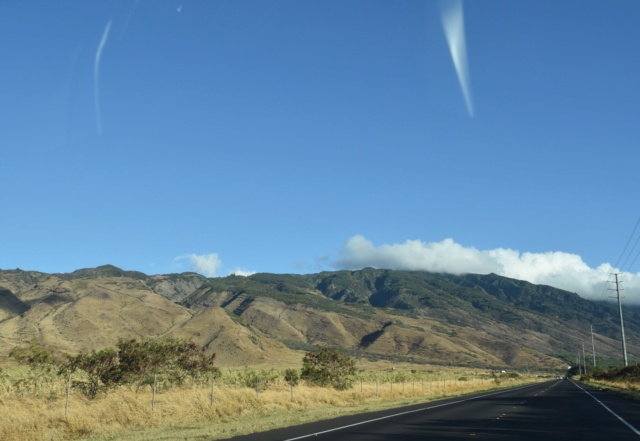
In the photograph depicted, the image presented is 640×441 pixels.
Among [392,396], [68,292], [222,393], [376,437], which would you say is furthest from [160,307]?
[376,437]

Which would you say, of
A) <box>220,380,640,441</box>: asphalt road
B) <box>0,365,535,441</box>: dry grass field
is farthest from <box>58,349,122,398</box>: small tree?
<box>220,380,640,441</box>: asphalt road

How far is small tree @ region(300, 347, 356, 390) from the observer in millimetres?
51562

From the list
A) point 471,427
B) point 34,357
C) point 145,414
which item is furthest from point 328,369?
point 471,427

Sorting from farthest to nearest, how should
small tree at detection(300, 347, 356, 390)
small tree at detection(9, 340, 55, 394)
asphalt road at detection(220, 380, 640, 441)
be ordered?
small tree at detection(300, 347, 356, 390) < small tree at detection(9, 340, 55, 394) < asphalt road at detection(220, 380, 640, 441)

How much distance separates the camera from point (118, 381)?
34.3m

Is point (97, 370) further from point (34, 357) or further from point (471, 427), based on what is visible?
point (471, 427)

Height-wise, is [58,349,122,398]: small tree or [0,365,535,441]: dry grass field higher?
[58,349,122,398]: small tree

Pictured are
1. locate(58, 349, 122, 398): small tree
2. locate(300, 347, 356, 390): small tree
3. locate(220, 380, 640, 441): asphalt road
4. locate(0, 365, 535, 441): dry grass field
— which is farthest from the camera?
locate(300, 347, 356, 390): small tree

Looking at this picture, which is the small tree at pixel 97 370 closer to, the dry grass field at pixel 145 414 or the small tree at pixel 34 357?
the dry grass field at pixel 145 414

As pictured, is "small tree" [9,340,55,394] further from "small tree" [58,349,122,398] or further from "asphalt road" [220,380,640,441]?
"asphalt road" [220,380,640,441]

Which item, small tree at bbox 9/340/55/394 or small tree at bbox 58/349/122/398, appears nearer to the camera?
small tree at bbox 58/349/122/398

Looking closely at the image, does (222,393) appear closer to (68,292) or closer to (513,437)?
(513,437)

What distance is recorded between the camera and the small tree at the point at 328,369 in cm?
5156

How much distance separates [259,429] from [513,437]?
8736mm
